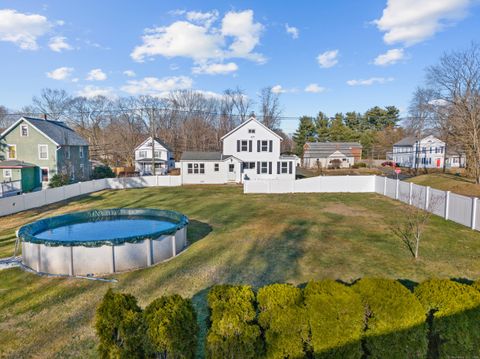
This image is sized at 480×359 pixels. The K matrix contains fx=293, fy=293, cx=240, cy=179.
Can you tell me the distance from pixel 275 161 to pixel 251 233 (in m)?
20.9

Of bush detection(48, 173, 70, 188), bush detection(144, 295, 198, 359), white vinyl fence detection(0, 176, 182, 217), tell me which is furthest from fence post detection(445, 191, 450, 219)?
bush detection(48, 173, 70, 188)

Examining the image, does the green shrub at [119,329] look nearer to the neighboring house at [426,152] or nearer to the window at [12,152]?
the window at [12,152]

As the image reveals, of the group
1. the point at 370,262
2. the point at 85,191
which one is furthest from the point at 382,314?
the point at 85,191

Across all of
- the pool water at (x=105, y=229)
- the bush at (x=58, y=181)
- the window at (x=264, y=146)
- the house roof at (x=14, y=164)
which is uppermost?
the window at (x=264, y=146)

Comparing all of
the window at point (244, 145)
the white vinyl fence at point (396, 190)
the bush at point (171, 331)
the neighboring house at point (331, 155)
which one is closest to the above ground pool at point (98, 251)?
the bush at point (171, 331)

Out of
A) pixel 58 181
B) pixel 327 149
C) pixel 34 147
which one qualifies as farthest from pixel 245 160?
pixel 327 149

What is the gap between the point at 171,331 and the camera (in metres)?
4.03

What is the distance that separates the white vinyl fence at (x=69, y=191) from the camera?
59.7 ft

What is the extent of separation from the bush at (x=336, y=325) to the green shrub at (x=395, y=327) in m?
0.18

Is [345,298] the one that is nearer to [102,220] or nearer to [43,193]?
Result: [102,220]

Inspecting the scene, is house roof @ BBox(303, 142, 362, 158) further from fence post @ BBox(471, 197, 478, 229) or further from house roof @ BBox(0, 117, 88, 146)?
fence post @ BBox(471, 197, 478, 229)

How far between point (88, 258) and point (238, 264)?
4.52 m

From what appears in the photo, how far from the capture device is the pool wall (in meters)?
8.68

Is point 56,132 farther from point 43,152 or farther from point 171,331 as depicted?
point 171,331
